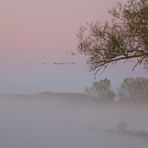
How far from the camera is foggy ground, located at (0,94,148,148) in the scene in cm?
6400

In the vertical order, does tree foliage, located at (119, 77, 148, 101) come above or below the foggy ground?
above

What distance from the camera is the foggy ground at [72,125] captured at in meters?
64.0

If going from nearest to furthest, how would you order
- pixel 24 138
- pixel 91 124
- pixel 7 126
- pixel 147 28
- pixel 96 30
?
pixel 147 28 < pixel 96 30 < pixel 24 138 < pixel 7 126 < pixel 91 124

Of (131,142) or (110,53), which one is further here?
(131,142)

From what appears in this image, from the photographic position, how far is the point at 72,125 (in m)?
101

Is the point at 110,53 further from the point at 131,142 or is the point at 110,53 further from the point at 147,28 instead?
the point at 131,142

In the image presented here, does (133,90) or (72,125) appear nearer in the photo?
(133,90)

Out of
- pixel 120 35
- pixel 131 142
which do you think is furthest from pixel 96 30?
pixel 131 142

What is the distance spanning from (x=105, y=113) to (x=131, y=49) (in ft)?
279

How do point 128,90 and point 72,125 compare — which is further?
point 72,125

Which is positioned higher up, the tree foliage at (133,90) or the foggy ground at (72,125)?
the tree foliage at (133,90)

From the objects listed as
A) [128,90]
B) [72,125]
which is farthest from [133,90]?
[72,125]

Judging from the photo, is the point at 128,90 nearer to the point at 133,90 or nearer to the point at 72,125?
the point at 133,90

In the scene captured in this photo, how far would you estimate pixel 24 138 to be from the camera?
70.0 metres
